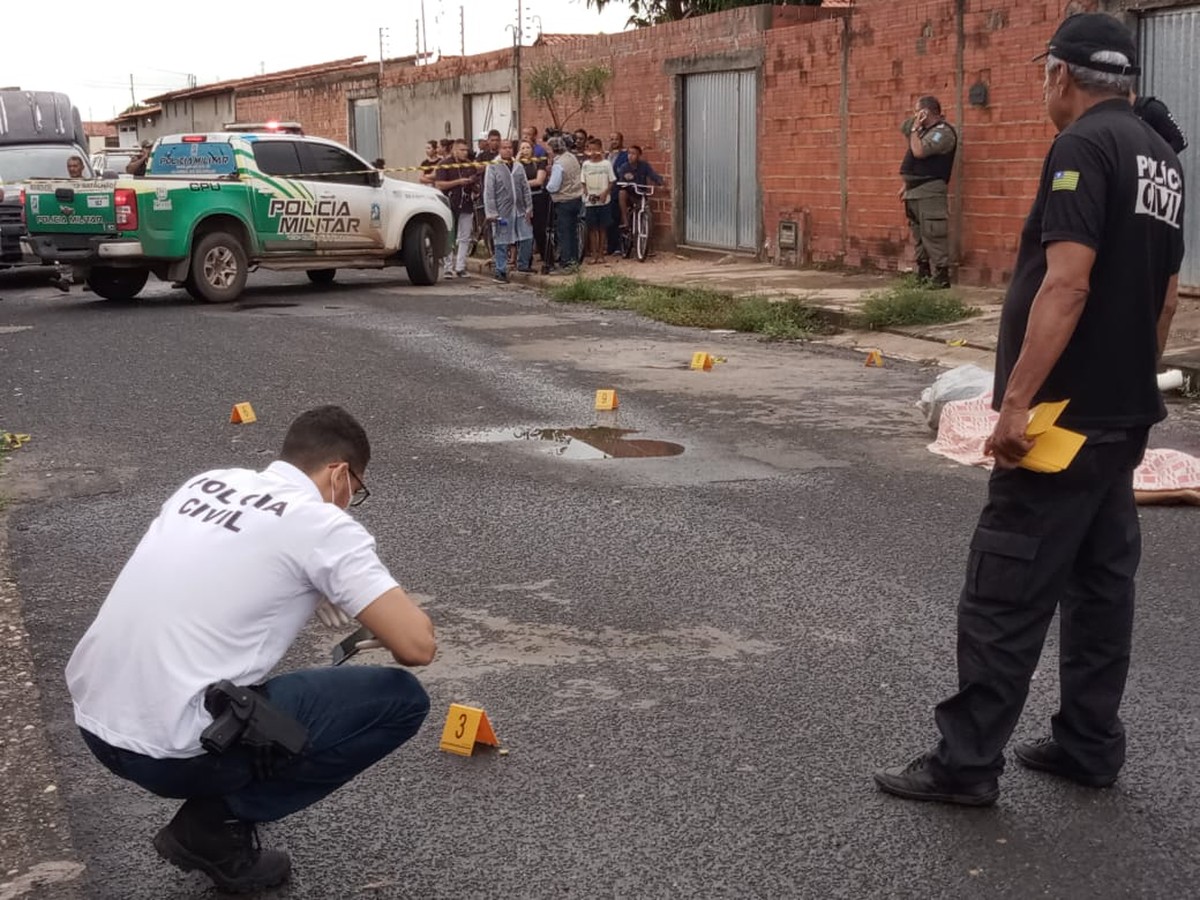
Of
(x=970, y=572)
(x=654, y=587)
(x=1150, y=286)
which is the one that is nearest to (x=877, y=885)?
(x=970, y=572)

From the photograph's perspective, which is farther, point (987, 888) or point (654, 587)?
point (654, 587)

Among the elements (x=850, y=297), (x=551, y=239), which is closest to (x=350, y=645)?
(x=850, y=297)

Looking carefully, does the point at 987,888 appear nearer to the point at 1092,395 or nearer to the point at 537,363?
the point at 1092,395

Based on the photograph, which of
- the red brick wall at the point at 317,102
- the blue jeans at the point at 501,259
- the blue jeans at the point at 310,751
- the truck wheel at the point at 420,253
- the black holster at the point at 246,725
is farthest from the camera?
the red brick wall at the point at 317,102

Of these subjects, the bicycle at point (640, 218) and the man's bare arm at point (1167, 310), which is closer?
the man's bare arm at point (1167, 310)

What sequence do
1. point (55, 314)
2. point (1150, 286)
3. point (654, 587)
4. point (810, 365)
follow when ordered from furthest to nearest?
1. point (55, 314)
2. point (810, 365)
3. point (654, 587)
4. point (1150, 286)

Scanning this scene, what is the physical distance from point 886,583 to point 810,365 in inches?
263

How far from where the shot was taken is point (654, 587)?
6305mm

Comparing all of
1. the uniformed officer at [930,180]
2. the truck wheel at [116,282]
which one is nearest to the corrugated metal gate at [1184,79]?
the uniformed officer at [930,180]

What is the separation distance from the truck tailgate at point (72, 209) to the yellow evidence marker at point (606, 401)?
27.4 feet

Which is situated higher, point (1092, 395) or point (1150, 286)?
point (1150, 286)

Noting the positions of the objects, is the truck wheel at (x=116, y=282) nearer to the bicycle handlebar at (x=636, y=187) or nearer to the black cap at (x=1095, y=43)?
the bicycle handlebar at (x=636, y=187)

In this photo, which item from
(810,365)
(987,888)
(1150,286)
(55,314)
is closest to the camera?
(987,888)

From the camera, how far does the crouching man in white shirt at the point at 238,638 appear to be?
3.35m
